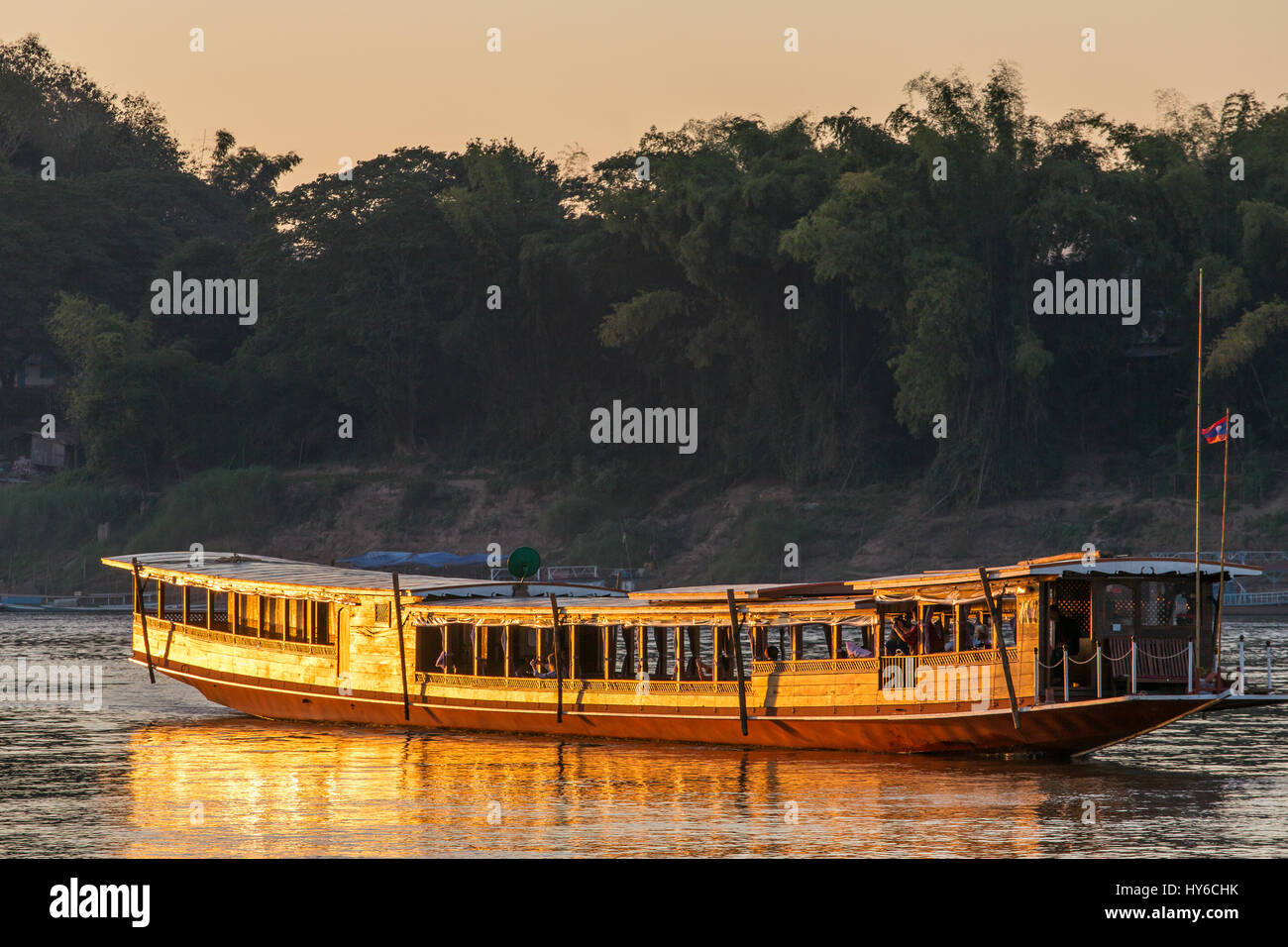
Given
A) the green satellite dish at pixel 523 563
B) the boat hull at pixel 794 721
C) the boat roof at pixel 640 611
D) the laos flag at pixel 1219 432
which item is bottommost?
the boat hull at pixel 794 721

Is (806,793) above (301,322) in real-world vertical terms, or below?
below

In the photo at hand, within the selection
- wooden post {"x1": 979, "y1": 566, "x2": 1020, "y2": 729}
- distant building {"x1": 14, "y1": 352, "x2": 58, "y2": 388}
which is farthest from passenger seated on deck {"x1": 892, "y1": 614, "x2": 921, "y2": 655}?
distant building {"x1": 14, "y1": 352, "x2": 58, "y2": 388}

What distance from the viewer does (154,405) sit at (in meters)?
94.0

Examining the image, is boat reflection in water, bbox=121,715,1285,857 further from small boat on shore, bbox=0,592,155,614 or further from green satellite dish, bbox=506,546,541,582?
small boat on shore, bbox=0,592,155,614

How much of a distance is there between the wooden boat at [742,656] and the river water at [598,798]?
0.66m

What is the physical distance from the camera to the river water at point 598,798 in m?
23.5

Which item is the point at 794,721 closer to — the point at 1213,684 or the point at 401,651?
the point at 1213,684

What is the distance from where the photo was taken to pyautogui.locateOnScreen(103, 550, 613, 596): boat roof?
33188 millimetres

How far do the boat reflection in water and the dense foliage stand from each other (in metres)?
44.8

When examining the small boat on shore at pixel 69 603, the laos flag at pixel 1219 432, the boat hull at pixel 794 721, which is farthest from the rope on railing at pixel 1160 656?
the small boat on shore at pixel 69 603

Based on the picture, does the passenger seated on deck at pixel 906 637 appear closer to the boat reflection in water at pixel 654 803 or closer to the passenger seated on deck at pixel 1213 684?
the boat reflection in water at pixel 654 803
